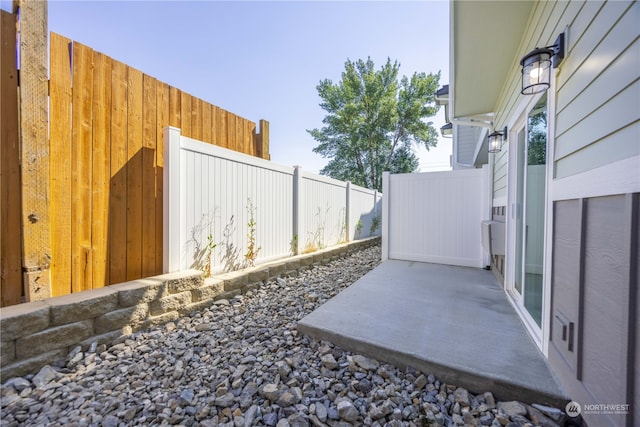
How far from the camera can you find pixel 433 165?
15.1 meters

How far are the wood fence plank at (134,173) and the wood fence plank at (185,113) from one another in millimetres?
430

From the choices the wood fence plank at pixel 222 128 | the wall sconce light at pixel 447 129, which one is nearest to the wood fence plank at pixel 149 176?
the wood fence plank at pixel 222 128

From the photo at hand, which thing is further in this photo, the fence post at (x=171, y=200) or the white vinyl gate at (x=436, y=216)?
the white vinyl gate at (x=436, y=216)

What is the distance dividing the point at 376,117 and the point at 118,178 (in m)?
12.6

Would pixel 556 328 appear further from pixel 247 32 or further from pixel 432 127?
pixel 432 127

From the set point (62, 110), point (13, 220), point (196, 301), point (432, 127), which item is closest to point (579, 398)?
point (196, 301)

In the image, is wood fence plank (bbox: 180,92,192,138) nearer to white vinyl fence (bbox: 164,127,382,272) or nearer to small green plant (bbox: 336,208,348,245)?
white vinyl fence (bbox: 164,127,382,272)

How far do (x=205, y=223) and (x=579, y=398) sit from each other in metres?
3.23

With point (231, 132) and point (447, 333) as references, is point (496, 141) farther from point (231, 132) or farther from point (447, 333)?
point (231, 132)

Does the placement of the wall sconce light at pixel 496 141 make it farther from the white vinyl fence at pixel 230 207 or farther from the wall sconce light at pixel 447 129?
the wall sconce light at pixel 447 129

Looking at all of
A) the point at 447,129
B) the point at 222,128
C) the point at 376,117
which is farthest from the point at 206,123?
the point at 376,117

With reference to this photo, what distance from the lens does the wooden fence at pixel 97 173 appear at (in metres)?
1.98

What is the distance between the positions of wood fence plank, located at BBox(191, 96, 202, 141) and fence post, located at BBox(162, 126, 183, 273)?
17.6 inches

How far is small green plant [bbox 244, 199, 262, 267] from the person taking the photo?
11.6 feet
